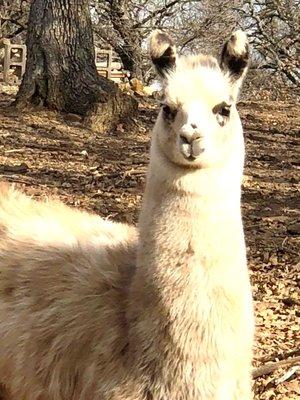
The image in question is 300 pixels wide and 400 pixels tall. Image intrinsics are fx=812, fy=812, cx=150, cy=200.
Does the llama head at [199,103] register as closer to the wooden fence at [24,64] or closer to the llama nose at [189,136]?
the llama nose at [189,136]

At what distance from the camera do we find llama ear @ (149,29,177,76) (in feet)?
11.7

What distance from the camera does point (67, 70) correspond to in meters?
10.8

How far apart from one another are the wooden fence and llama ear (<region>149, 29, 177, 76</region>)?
2161 cm

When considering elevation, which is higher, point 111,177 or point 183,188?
point 183,188

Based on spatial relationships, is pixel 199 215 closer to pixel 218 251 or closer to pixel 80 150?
pixel 218 251

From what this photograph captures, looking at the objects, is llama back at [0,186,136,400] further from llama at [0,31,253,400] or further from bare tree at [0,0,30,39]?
bare tree at [0,0,30,39]

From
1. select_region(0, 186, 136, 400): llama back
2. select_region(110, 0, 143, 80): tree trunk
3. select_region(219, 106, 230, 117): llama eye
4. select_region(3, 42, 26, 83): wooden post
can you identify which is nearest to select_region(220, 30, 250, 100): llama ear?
select_region(219, 106, 230, 117): llama eye

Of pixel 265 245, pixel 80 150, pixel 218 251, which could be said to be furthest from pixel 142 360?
pixel 80 150

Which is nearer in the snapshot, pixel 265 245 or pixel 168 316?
pixel 168 316

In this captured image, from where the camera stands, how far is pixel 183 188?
3.19 meters

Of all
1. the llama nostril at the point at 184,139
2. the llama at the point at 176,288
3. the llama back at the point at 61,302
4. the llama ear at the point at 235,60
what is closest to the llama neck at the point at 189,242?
the llama at the point at 176,288

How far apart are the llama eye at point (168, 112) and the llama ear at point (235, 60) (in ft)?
1.19

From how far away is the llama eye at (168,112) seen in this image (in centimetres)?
331

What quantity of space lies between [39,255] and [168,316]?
115 centimetres
